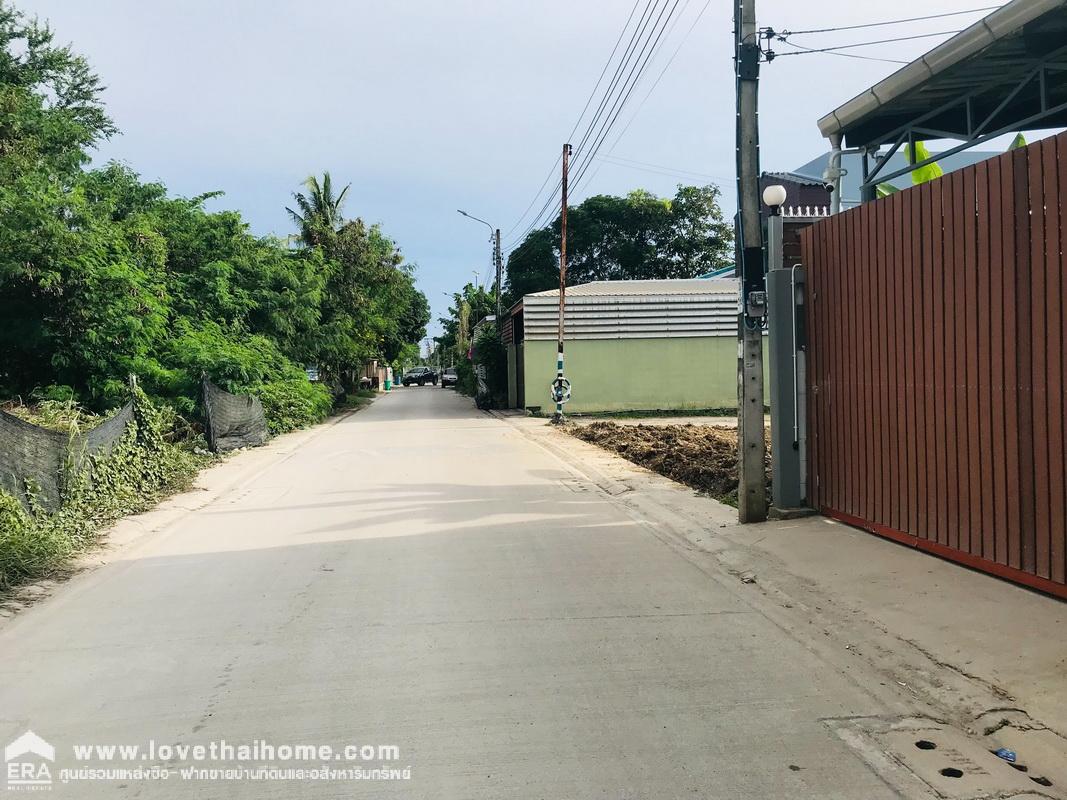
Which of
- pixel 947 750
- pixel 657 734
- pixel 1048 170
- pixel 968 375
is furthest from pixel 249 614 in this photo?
pixel 1048 170

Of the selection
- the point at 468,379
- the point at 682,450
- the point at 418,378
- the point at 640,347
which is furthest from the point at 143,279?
the point at 418,378

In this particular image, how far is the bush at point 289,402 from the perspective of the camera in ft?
77.9

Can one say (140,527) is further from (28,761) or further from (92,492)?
(28,761)

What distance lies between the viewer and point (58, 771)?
3916 millimetres

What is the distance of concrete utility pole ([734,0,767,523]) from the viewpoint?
9188 mm

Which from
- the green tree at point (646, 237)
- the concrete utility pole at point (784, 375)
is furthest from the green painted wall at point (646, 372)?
the green tree at point (646, 237)

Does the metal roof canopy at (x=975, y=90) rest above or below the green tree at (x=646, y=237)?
below

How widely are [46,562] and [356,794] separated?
5.42 metres

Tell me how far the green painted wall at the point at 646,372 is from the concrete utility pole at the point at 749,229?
66.9 feet

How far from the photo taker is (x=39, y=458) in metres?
8.97

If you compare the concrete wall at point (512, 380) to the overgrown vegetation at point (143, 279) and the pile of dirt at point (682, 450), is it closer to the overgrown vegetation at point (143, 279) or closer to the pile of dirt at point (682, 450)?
the overgrown vegetation at point (143, 279)

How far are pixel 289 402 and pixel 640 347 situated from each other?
11863mm

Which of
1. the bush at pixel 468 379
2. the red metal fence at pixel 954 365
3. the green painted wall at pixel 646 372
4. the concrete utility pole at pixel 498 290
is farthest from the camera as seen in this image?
the bush at pixel 468 379

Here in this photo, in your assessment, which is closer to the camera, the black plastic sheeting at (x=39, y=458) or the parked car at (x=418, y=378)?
the black plastic sheeting at (x=39, y=458)
